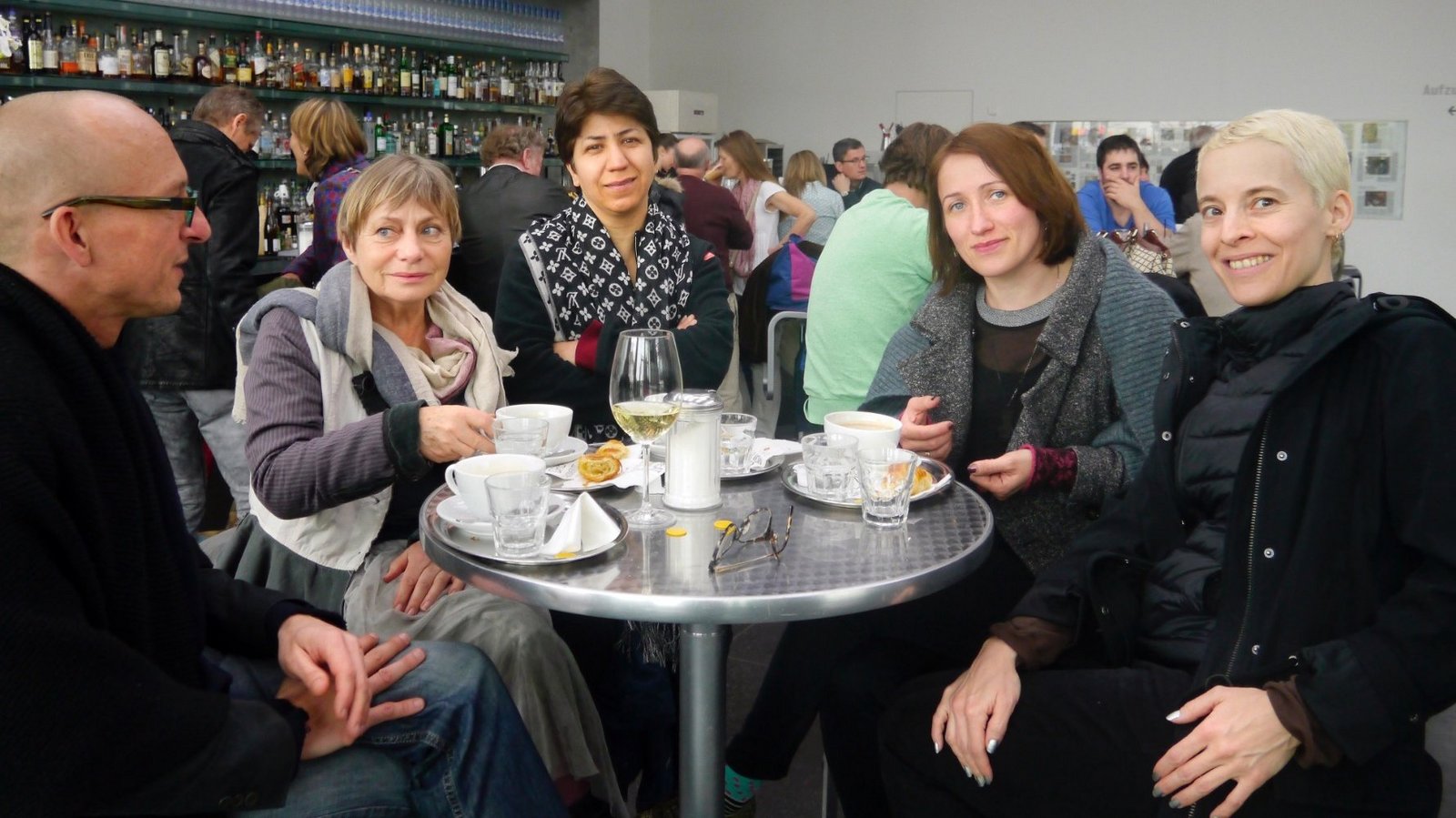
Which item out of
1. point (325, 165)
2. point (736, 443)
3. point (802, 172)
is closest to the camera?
point (736, 443)

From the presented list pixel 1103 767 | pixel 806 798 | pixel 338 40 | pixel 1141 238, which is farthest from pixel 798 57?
pixel 1103 767

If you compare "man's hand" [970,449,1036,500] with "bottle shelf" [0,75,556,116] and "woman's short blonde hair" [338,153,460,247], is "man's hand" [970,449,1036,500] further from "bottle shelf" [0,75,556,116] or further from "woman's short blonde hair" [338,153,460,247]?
"bottle shelf" [0,75,556,116]

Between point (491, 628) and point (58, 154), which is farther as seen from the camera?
point (491, 628)

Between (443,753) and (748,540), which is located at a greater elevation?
(748,540)

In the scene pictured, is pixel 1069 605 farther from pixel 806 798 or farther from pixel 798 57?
pixel 798 57

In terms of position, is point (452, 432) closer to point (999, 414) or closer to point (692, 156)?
point (999, 414)

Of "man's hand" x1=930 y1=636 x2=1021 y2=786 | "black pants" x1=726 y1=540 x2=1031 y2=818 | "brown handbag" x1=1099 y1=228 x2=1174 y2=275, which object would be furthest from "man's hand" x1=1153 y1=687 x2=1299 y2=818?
"brown handbag" x1=1099 y1=228 x2=1174 y2=275

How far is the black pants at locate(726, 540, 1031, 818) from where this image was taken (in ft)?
6.69

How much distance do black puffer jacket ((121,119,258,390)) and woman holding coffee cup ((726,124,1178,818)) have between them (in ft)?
8.28

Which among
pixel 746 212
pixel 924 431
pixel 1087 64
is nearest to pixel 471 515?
pixel 924 431

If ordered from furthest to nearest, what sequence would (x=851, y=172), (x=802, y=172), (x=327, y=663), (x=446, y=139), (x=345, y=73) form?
(x=851, y=172) → (x=802, y=172) → (x=446, y=139) → (x=345, y=73) → (x=327, y=663)

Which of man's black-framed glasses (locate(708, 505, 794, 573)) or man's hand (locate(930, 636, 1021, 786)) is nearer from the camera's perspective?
man's black-framed glasses (locate(708, 505, 794, 573))

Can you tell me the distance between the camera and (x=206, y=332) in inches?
152

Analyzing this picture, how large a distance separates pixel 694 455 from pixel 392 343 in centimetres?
80
